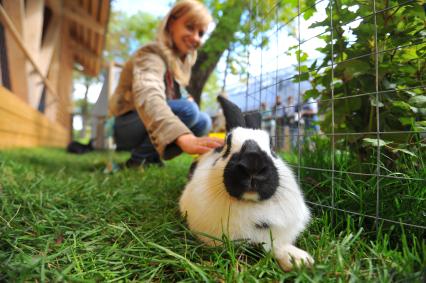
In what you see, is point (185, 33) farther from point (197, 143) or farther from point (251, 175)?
point (251, 175)

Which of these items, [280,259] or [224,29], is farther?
[224,29]

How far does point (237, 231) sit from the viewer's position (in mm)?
1260

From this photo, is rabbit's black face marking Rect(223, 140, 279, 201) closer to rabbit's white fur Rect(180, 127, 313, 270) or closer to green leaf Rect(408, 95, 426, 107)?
rabbit's white fur Rect(180, 127, 313, 270)

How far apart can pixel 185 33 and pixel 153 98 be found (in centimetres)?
108

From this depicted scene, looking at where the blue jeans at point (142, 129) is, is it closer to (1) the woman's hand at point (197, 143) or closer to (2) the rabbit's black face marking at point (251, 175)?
(1) the woman's hand at point (197, 143)

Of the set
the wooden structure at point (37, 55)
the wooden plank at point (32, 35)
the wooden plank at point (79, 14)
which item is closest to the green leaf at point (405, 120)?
the wooden structure at point (37, 55)

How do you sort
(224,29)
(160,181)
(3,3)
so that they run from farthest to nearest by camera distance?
(224,29)
(3,3)
(160,181)

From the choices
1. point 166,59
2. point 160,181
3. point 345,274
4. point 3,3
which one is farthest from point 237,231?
point 3,3

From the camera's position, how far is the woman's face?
125 inches

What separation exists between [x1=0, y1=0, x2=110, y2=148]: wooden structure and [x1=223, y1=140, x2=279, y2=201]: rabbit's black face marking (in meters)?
2.93

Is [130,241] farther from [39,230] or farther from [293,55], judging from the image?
[293,55]

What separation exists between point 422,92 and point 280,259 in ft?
3.80

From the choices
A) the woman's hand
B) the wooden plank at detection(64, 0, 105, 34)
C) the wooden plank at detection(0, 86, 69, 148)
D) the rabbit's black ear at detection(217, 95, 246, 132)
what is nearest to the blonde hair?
the woman's hand

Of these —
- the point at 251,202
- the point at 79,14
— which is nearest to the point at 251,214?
the point at 251,202
